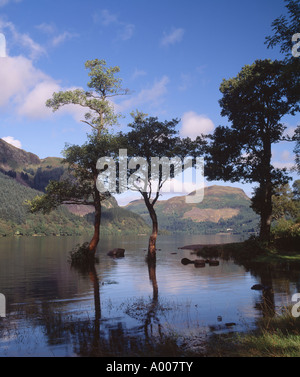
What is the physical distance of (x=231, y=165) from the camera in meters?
52.5

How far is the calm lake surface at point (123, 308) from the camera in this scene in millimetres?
13155

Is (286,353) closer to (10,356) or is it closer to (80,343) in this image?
(80,343)

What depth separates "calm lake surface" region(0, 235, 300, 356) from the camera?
13155 mm

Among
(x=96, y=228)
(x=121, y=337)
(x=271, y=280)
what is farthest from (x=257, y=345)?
(x=96, y=228)

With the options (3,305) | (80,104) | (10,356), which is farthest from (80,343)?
(80,104)

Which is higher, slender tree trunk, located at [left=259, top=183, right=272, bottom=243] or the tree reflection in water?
slender tree trunk, located at [left=259, top=183, right=272, bottom=243]

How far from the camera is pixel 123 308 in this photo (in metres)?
19.6

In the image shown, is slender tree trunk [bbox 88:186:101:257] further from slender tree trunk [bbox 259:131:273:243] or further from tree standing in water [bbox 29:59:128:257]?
slender tree trunk [bbox 259:131:273:243]

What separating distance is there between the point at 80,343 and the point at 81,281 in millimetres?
19490
